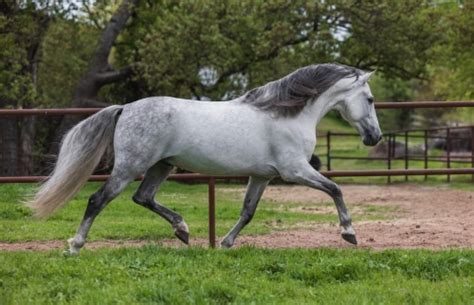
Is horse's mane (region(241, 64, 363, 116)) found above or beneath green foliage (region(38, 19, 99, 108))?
beneath

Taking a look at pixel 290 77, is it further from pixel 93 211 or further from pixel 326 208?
pixel 326 208

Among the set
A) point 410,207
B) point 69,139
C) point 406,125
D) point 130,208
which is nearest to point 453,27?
point 410,207

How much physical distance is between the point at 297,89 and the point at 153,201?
1.56m

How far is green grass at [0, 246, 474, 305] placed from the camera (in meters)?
4.62

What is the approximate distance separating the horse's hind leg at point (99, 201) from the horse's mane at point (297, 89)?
49.8 inches

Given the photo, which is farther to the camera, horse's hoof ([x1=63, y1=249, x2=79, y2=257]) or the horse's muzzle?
the horse's muzzle

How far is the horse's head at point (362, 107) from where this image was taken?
6.53m

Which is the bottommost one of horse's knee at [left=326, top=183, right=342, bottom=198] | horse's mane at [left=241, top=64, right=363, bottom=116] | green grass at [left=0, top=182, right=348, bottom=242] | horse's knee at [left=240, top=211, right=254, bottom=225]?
green grass at [left=0, top=182, right=348, bottom=242]

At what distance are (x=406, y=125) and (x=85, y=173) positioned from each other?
41086 mm

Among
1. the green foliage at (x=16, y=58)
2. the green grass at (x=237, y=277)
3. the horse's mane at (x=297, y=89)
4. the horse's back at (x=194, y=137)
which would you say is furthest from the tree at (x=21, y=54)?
the green grass at (x=237, y=277)

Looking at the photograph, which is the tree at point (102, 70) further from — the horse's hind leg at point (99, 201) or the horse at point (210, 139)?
the horse's hind leg at point (99, 201)

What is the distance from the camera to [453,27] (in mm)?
21547

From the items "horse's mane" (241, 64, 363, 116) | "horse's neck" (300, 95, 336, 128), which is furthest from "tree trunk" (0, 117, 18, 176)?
"horse's neck" (300, 95, 336, 128)

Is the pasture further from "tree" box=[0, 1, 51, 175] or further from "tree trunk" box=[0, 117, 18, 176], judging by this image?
"tree" box=[0, 1, 51, 175]
